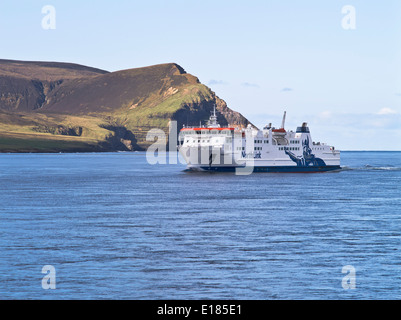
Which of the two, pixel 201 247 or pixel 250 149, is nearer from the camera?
pixel 201 247

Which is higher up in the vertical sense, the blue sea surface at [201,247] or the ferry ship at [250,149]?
the ferry ship at [250,149]

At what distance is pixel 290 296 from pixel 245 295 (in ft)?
6.16

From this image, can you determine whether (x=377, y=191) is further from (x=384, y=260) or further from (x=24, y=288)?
(x=24, y=288)

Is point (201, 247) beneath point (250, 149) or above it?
beneath

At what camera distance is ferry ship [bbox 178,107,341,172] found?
358 feet

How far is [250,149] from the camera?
4407 inches

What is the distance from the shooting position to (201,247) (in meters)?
36.7

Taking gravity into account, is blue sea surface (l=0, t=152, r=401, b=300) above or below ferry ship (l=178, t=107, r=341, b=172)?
below

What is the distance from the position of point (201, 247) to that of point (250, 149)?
2996 inches

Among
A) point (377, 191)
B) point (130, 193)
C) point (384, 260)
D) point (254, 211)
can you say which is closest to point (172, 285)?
point (384, 260)

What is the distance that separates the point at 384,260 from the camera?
32.9 meters

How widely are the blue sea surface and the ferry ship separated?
39235 mm

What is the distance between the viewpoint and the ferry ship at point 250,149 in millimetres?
109188

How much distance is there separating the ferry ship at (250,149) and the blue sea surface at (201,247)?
39235 millimetres
